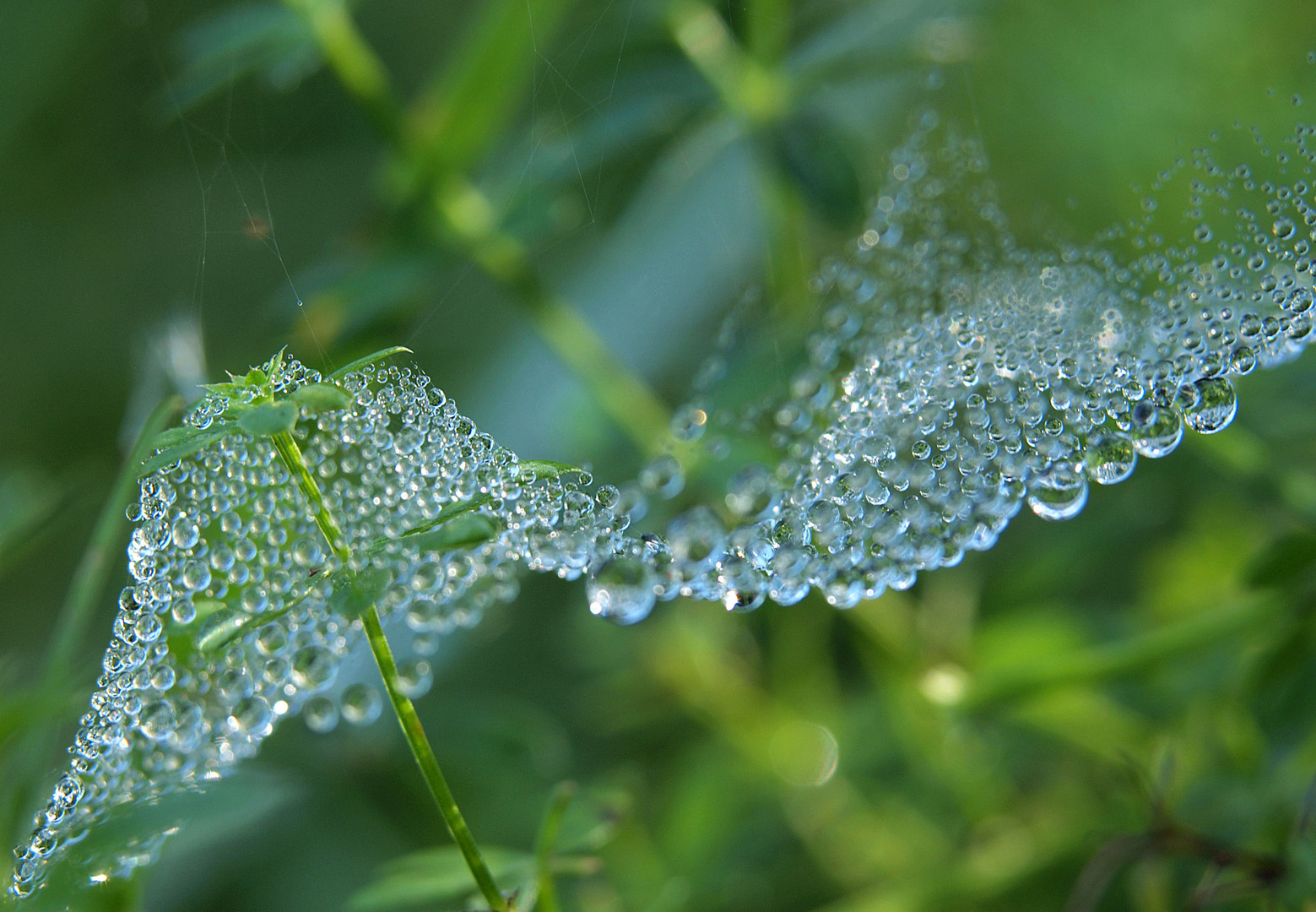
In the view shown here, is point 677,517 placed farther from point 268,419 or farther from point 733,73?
point 733,73

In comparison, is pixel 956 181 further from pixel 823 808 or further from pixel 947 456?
pixel 823 808

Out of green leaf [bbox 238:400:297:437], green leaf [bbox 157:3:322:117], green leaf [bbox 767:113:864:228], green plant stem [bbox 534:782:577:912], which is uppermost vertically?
green leaf [bbox 157:3:322:117]

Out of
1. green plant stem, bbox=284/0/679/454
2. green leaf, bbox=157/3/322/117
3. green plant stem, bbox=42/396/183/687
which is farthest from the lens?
green plant stem, bbox=284/0/679/454

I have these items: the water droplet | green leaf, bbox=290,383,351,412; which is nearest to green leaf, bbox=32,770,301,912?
green leaf, bbox=290,383,351,412

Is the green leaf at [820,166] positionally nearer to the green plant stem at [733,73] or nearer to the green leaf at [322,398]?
the green plant stem at [733,73]

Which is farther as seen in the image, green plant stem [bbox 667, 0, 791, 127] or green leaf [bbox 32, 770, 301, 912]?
green plant stem [bbox 667, 0, 791, 127]

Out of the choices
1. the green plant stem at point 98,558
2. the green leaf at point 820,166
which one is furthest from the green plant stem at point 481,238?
the green plant stem at point 98,558

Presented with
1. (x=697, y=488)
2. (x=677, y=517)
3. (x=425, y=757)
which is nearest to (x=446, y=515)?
(x=425, y=757)

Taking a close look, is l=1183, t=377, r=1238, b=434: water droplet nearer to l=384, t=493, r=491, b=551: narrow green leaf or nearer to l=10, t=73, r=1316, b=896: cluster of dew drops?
l=10, t=73, r=1316, b=896: cluster of dew drops
